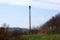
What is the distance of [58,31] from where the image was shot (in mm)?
33031

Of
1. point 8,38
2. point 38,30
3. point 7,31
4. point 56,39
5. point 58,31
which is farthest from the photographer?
point 38,30

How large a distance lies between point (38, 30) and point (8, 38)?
36.3 ft

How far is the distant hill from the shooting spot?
3297cm

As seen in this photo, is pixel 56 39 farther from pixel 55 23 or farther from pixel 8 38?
pixel 55 23

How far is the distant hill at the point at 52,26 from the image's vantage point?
33.0 meters

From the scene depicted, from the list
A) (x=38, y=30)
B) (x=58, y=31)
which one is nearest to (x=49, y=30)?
(x=58, y=31)

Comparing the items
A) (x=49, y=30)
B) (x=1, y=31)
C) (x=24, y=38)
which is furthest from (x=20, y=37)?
(x=49, y=30)

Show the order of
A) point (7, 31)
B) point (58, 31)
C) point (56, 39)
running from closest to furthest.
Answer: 1. point (56, 39)
2. point (7, 31)
3. point (58, 31)

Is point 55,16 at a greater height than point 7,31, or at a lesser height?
greater

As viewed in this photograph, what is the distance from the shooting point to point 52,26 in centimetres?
3566

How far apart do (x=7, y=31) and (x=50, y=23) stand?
12.6 m

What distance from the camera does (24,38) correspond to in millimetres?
25844

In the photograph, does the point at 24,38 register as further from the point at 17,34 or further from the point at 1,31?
the point at 1,31

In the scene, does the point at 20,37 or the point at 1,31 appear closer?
the point at 20,37
